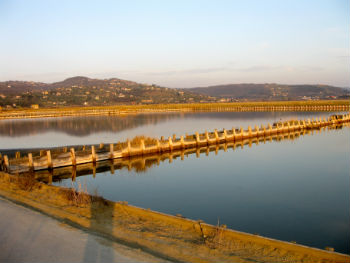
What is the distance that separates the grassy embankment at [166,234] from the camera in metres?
7.70

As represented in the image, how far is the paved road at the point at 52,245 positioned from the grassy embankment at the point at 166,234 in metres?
0.47

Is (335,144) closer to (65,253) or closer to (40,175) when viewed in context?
(40,175)

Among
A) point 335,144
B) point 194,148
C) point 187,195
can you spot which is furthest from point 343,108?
point 187,195

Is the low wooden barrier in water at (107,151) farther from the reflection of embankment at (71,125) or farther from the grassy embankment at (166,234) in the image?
the reflection of embankment at (71,125)

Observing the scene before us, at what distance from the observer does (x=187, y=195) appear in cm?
1686

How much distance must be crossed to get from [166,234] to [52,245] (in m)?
2.83

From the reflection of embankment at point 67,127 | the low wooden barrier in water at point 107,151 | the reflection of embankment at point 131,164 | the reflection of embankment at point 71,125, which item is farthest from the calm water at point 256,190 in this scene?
the reflection of embankment at point 67,127

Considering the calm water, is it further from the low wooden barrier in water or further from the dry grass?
the low wooden barrier in water

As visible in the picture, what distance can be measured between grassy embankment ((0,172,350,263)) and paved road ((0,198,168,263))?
47cm

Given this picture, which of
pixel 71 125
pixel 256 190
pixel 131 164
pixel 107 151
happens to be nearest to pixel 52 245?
pixel 256 190

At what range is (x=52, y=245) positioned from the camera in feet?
25.7

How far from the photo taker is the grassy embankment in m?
7.70

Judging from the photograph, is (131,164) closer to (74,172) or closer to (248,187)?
(74,172)

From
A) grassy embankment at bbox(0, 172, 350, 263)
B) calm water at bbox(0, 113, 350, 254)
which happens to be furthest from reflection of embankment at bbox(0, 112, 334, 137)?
grassy embankment at bbox(0, 172, 350, 263)
